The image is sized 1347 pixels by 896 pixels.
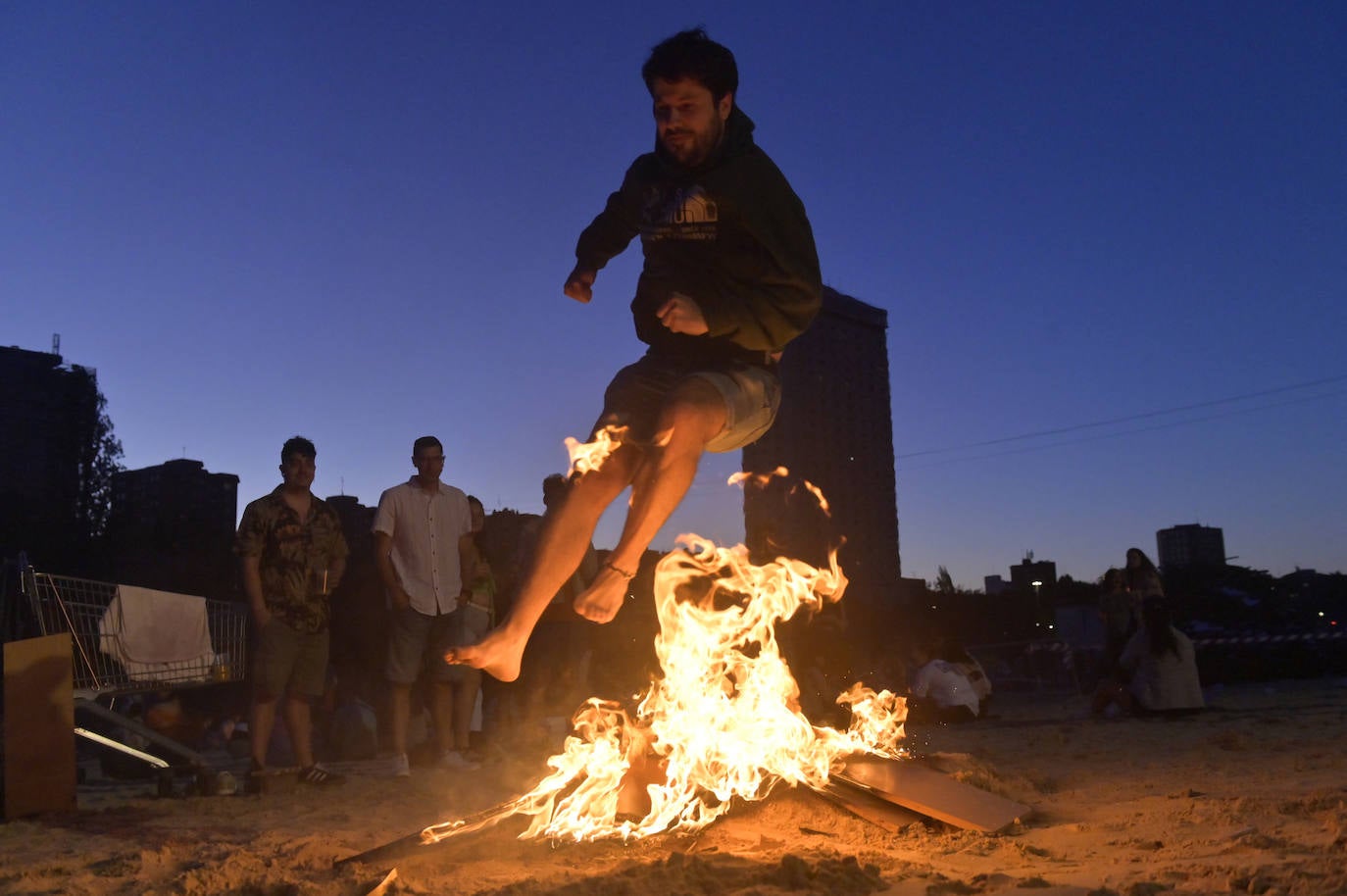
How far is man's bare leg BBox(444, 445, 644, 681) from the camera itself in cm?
330

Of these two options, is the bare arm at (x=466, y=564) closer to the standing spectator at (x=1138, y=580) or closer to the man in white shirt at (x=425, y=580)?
→ the man in white shirt at (x=425, y=580)

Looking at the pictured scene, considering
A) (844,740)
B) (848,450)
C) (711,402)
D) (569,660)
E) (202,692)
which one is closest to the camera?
(711,402)

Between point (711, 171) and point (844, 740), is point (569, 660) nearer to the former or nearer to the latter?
point (844, 740)

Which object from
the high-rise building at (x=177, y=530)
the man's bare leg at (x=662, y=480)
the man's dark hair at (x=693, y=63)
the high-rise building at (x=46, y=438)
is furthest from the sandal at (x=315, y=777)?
the high-rise building at (x=46, y=438)

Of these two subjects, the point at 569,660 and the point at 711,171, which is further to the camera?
the point at 569,660

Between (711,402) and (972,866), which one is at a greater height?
(711,402)

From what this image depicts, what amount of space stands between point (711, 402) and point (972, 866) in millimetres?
1569

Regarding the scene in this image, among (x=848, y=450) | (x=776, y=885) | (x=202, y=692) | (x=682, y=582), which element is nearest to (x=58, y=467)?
(x=202, y=692)

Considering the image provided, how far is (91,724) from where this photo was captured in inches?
307

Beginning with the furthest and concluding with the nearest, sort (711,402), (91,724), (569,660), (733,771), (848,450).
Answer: (848,450) → (91,724) → (569,660) → (733,771) → (711,402)

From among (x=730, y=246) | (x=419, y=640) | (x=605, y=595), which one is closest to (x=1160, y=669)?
(x=419, y=640)

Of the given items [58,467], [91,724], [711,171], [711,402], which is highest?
[58,467]

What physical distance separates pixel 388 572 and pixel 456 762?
1.21 meters

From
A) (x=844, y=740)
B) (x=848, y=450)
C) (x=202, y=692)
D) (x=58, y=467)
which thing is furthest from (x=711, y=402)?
(x=58, y=467)
